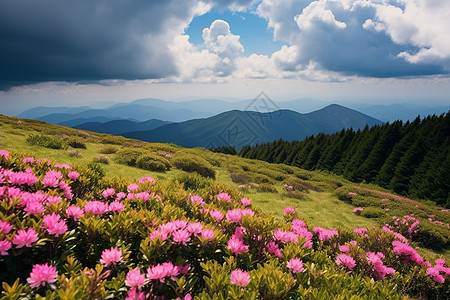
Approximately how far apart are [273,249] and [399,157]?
44.9m

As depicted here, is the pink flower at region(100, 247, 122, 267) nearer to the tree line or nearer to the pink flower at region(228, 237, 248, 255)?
the pink flower at region(228, 237, 248, 255)

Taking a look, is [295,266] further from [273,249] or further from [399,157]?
[399,157]

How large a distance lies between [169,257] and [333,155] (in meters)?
55.0

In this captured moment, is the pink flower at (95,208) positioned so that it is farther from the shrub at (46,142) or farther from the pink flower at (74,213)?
the shrub at (46,142)

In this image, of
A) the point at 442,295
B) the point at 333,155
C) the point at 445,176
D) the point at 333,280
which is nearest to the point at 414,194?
the point at 445,176

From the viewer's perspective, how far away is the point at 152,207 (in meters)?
3.15

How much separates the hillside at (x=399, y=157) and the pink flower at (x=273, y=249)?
35853 millimetres

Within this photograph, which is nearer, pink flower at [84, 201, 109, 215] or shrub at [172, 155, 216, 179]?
pink flower at [84, 201, 109, 215]

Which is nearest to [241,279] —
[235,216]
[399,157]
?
[235,216]

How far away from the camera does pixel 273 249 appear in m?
2.50

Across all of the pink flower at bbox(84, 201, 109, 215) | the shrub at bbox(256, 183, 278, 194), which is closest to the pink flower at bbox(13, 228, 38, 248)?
the pink flower at bbox(84, 201, 109, 215)

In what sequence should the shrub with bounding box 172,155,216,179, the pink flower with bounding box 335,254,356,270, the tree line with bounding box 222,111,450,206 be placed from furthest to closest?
the tree line with bounding box 222,111,450,206, the shrub with bounding box 172,155,216,179, the pink flower with bounding box 335,254,356,270

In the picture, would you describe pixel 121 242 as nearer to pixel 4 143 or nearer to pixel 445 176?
pixel 4 143

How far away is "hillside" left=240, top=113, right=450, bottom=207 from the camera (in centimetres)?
2947
